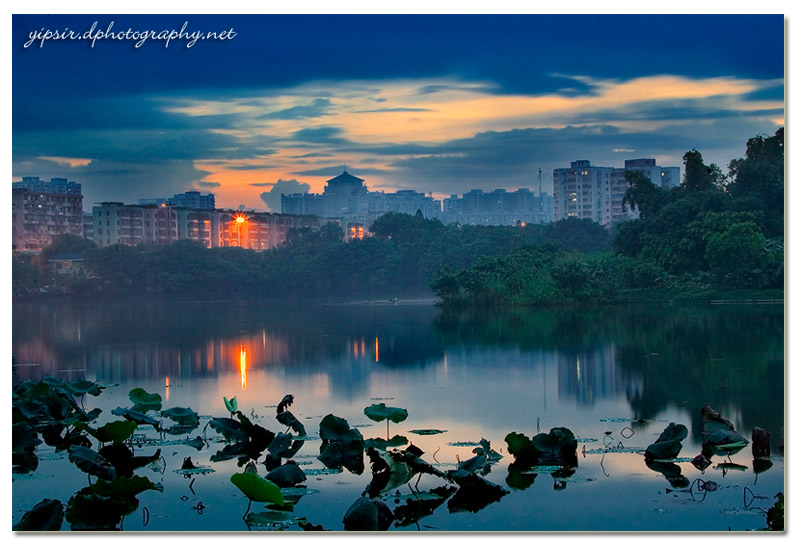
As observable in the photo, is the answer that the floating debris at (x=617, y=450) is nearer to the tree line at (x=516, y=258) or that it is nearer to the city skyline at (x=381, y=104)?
the city skyline at (x=381, y=104)

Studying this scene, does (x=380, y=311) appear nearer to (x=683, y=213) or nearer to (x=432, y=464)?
(x=683, y=213)

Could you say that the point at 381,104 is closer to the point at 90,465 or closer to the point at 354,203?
the point at 90,465

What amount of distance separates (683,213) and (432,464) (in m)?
16.6

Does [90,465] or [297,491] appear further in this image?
[90,465]

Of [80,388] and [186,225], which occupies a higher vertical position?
[186,225]

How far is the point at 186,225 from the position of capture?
2542 cm


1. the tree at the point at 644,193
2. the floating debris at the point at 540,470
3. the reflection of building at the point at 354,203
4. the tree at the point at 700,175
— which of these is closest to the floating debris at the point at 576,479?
the floating debris at the point at 540,470

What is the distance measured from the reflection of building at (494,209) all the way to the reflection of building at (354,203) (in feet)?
1.90

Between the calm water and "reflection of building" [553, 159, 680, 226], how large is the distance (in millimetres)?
4262

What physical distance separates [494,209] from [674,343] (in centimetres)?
1374

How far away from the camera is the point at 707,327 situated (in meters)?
15.5

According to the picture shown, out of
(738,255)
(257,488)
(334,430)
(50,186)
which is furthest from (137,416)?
(738,255)

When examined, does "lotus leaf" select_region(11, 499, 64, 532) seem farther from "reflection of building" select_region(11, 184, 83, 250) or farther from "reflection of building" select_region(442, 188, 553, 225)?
"reflection of building" select_region(442, 188, 553, 225)

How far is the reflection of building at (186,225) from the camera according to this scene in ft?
79.4
